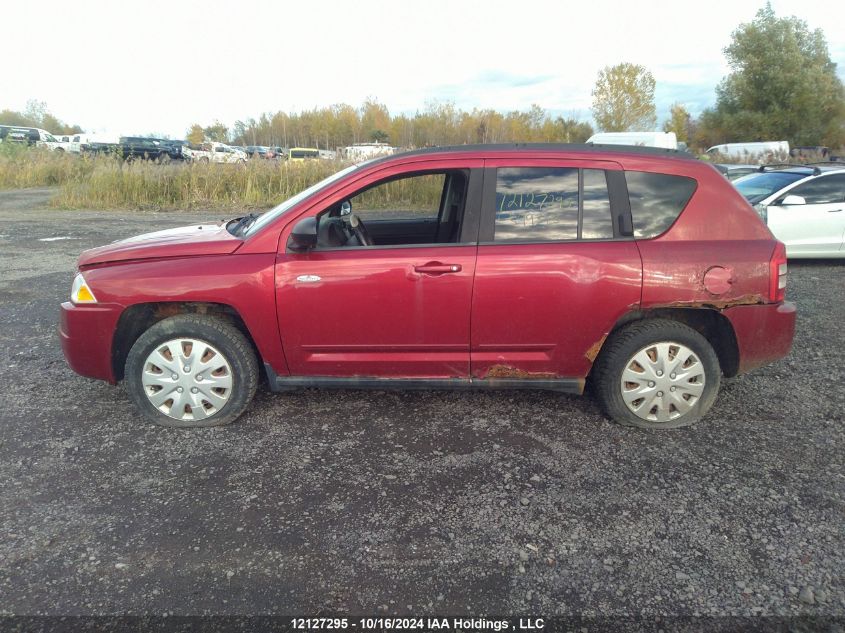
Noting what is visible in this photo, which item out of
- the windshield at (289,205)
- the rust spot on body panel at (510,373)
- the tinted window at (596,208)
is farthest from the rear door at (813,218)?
the windshield at (289,205)

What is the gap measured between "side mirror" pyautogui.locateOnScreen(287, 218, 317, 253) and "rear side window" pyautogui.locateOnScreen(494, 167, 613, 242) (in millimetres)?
1129

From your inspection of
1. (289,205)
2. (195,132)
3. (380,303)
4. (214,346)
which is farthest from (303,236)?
→ (195,132)

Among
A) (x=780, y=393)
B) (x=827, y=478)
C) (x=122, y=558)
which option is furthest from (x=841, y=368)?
(x=122, y=558)

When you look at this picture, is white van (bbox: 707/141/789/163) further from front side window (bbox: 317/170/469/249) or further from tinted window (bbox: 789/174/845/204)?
front side window (bbox: 317/170/469/249)

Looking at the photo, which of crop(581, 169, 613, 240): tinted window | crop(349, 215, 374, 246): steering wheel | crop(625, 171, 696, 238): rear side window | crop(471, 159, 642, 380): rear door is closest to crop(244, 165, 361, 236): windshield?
crop(349, 215, 374, 246): steering wheel

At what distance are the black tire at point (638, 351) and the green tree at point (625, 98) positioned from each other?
42.5 meters

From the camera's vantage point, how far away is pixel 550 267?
3.65m

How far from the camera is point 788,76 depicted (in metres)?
39.3

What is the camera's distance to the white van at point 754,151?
26562 millimetres

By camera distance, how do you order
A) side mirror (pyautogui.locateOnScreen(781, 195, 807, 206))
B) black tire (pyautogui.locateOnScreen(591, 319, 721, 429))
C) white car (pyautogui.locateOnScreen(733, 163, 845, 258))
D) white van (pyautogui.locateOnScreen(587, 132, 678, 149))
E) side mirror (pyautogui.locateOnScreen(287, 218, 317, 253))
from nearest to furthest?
side mirror (pyautogui.locateOnScreen(287, 218, 317, 253)) < black tire (pyautogui.locateOnScreen(591, 319, 721, 429)) < side mirror (pyautogui.locateOnScreen(781, 195, 807, 206)) < white car (pyautogui.locateOnScreen(733, 163, 845, 258)) < white van (pyautogui.locateOnScreen(587, 132, 678, 149))

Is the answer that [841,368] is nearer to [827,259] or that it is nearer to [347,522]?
[347,522]

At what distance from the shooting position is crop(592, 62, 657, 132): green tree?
42.6m

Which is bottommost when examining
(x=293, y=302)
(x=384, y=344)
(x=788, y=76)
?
(x=384, y=344)

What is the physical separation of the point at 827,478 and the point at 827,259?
7.68m
